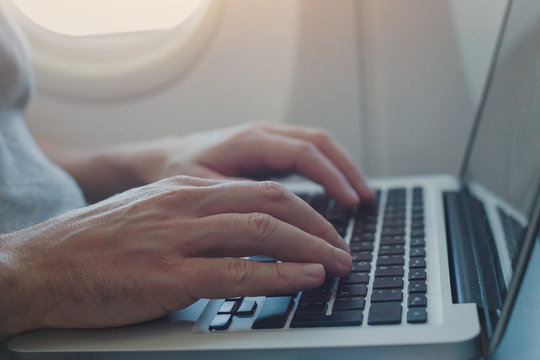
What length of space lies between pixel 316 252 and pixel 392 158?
69 centimetres

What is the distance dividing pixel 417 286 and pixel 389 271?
0.15ft

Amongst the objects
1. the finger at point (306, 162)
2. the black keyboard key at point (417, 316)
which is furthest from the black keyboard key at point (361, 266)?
the finger at point (306, 162)

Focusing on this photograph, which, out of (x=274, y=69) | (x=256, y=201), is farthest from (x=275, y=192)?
(x=274, y=69)

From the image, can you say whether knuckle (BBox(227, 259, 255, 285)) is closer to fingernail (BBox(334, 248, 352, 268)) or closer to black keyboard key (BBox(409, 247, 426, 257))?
fingernail (BBox(334, 248, 352, 268))

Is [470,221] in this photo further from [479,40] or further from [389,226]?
[479,40]

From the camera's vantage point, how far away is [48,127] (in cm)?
131

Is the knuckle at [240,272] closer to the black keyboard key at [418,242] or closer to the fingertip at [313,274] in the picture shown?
the fingertip at [313,274]

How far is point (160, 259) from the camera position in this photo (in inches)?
19.3

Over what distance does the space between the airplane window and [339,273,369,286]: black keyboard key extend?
75 cm

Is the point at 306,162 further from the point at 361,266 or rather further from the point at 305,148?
the point at 361,266

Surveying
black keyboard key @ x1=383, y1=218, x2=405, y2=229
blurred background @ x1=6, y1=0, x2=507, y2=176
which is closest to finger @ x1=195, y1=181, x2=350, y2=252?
black keyboard key @ x1=383, y1=218, x2=405, y2=229

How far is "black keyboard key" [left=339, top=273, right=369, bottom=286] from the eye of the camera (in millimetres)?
521

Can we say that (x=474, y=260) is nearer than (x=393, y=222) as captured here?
Yes

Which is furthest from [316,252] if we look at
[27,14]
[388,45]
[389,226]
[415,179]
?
[27,14]
